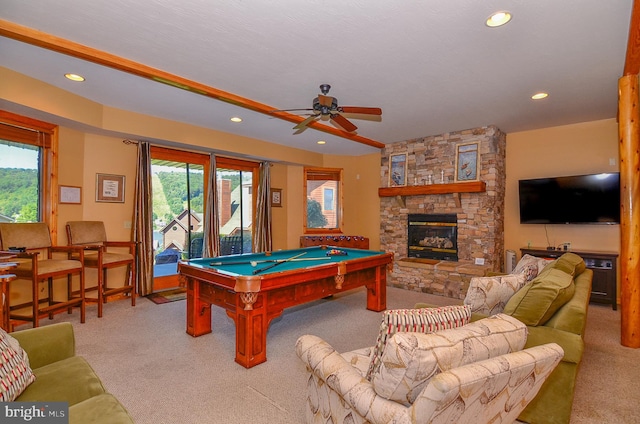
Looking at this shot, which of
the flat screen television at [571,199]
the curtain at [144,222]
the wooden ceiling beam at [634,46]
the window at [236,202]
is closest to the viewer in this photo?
the wooden ceiling beam at [634,46]

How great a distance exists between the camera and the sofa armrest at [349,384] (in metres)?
1.19

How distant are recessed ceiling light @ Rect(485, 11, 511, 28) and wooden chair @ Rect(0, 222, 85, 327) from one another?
14.9 ft

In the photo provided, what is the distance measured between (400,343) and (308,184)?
653cm

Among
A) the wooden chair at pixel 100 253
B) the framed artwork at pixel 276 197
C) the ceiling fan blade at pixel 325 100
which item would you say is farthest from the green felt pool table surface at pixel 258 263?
the framed artwork at pixel 276 197

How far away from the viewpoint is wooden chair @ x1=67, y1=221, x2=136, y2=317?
13.0 ft

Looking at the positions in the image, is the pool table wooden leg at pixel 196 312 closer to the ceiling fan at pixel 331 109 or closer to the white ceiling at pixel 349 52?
the ceiling fan at pixel 331 109

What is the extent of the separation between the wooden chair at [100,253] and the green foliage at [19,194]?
0.45 m

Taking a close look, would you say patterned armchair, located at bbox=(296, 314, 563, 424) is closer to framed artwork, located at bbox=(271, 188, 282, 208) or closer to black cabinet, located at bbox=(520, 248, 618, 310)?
black cabinet, located at bbox=(520, 248, 618, 310)

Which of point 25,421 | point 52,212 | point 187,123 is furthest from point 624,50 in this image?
point 52,212

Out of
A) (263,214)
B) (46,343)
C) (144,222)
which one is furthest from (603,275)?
(144,222)

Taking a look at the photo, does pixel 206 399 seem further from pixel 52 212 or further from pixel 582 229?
pixel 582 229

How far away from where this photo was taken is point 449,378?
102 centimetres

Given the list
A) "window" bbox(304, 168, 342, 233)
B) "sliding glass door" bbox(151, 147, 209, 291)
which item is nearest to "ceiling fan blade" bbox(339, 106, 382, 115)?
"sliding glass door" bbox(151, 147, 209, 291)

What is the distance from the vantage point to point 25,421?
1.25 m
